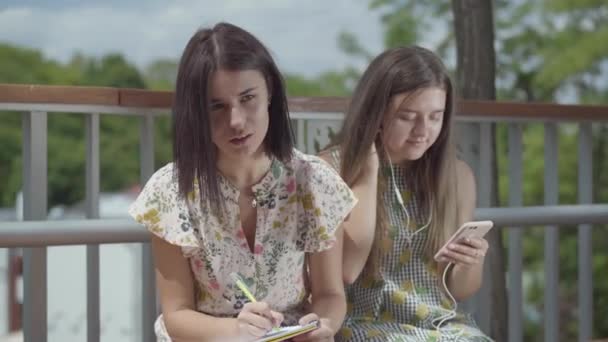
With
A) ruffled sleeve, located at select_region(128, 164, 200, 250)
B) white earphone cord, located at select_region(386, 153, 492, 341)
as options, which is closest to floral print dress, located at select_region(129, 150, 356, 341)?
ruffled sleeve, located at select_region(128, 164, 200, 250)

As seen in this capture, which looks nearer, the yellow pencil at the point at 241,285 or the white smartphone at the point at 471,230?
the yellow pencil at the point at 241,285

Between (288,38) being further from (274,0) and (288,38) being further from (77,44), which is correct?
(77,44)

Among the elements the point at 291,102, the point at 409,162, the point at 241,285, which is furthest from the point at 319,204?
the point at 291,102

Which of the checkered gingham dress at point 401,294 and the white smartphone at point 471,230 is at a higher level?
the white smartphone at point 471,230

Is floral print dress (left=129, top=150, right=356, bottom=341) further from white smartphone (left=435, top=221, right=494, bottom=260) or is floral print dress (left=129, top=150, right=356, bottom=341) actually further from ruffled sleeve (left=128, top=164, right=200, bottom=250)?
white smartphone (left=435, top=221, right=494, bottom=260)

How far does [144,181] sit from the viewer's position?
2.09 m

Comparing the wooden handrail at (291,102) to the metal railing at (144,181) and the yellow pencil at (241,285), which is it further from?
the yellow pencil at (241,285)

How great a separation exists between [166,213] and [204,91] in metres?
0.25

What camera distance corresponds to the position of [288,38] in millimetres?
25109

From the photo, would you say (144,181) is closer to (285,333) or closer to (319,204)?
(319,204)

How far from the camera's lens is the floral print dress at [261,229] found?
163 cm

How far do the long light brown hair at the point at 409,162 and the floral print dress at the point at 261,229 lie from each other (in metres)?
0.22

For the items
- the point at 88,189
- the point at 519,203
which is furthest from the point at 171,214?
the point at 519,203

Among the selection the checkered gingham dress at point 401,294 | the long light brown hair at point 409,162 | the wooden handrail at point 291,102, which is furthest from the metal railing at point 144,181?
the checkered gingham dress at point 401,294
